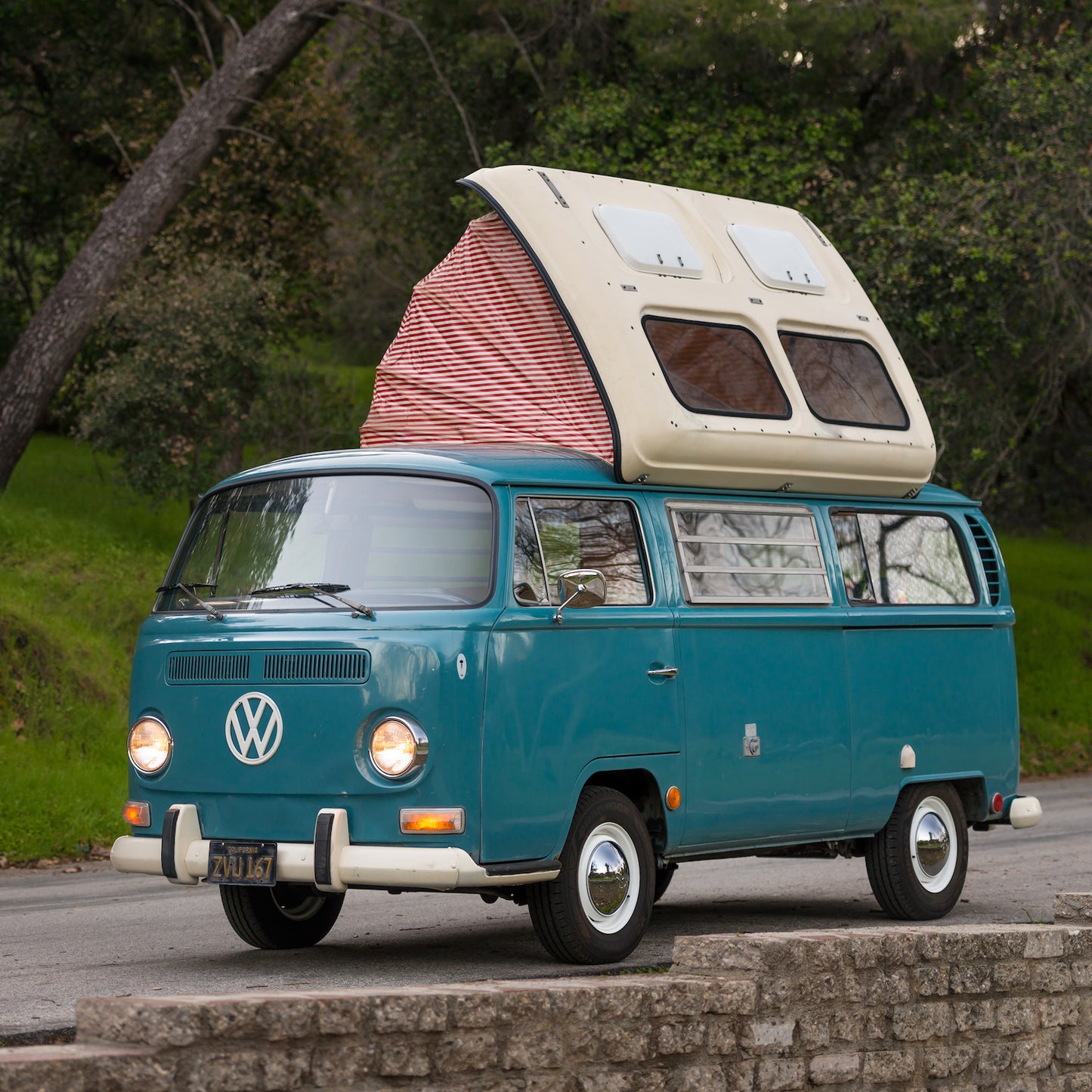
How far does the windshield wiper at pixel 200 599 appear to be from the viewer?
8094mm

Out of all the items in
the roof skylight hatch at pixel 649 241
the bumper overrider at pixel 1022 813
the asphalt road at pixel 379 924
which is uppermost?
the roof skylight hatch at pixel 649 241

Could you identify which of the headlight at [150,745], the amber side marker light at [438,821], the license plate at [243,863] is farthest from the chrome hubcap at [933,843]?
the headlight at [150,745]

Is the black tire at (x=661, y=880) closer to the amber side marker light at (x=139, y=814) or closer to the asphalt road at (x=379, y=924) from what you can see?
the asphalt road at (x=379, y=924)

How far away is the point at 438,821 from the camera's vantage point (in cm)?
738

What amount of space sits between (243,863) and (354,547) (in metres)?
1.49

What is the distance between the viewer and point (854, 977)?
6617mm

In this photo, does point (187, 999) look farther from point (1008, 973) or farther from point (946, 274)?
point (946, 274)

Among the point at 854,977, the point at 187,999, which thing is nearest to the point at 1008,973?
the point at 854,977

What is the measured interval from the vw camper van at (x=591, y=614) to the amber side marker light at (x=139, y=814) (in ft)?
0.05

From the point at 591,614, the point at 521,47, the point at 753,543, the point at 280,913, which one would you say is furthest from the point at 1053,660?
the point at 591,614

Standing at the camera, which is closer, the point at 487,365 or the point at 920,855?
the point at 487,365

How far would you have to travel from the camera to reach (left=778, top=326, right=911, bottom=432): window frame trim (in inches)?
383

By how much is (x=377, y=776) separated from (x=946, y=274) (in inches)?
560

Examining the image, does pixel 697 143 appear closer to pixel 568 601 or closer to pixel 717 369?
pixel 717 369
